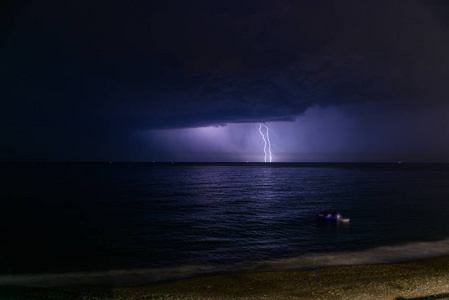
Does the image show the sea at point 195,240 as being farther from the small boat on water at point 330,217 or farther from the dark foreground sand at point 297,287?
the dark foreground sand at point 297,287

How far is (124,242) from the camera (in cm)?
2217

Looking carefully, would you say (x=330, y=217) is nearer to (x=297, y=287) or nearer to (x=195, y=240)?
(x=195, y=240)

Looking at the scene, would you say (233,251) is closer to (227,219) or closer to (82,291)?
(82,291)

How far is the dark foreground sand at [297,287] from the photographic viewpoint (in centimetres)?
1073

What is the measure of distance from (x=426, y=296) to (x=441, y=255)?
9.91m

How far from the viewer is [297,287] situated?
1199 cm

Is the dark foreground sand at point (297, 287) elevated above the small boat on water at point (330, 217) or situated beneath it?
elevated above

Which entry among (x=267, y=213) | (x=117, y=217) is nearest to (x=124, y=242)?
(x=117, y=217)

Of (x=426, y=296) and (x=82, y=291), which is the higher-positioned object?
(x=426, y=296)

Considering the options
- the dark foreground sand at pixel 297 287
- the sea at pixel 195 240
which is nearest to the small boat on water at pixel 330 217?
the sea at pixel 195 240

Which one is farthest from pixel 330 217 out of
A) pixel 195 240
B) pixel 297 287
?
pixel 297 287

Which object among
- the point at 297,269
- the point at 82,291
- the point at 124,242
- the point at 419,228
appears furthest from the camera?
the point at 419,228

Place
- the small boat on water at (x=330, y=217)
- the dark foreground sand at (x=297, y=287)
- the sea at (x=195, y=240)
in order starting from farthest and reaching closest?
the small boat on water at (x=330, y=217)
the sea at (x=195, y=240)
the dark foreground sand at (x=297, y=287)

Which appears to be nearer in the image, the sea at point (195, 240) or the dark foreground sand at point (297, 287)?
the dark foreground sand at point (297, 287)
